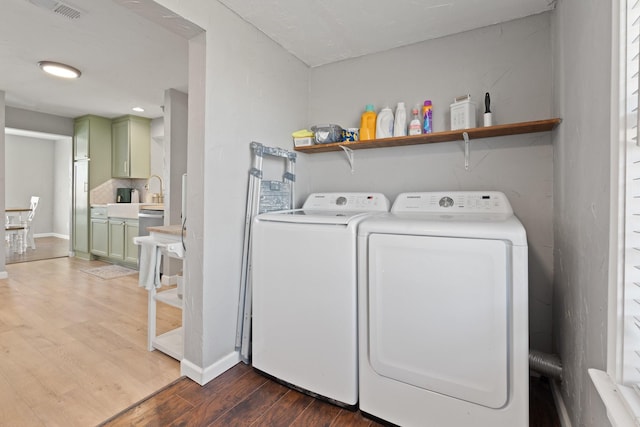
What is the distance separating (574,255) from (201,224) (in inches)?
66.8

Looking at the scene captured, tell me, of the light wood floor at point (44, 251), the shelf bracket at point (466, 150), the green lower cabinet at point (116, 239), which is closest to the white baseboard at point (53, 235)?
the light wood floor at point (44, 251)

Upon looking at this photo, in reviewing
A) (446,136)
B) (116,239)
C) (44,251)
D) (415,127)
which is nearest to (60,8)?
(415,127)

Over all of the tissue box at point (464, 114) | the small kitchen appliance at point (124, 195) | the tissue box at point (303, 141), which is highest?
the tissue box at point (464, 114)

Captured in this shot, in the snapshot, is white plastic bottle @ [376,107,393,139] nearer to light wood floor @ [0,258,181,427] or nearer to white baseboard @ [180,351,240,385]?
white baseboard @ [180,351,240,385]

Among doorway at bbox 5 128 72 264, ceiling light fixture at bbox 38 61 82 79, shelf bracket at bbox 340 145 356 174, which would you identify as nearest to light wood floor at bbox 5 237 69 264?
doorway at bbox 5 128 72 264

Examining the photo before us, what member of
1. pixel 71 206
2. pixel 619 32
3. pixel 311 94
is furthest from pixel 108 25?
pixel 71 206

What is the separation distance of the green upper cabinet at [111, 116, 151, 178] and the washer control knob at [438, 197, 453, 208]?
4.55m

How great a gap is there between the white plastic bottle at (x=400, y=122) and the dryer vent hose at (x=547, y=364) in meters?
1.43

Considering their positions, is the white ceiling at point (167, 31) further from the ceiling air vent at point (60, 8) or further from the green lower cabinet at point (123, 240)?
the green lower cabinet at point (123, 240)

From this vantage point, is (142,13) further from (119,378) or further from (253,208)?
(119,378)

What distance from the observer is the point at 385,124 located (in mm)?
2064

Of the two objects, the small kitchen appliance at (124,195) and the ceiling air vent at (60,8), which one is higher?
the ceiling air vent at (60,8)

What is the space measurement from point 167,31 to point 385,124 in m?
1.75

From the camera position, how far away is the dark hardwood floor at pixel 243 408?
1381 millimetres
